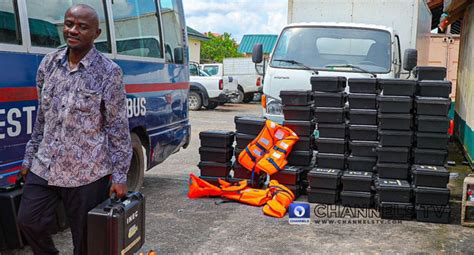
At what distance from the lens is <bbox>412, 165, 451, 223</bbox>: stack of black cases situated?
18.4 feet

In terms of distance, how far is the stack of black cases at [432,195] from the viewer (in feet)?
18.4

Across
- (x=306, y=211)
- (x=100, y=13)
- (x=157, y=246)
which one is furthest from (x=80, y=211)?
(x=306, y=211)

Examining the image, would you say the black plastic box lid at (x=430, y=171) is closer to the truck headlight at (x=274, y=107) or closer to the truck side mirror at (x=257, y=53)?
the truck headlight at (x=274, y=107)

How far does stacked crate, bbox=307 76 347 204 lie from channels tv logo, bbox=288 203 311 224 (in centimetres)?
69

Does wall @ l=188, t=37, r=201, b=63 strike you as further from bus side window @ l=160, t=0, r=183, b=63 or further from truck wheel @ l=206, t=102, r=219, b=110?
bus side window @ l=160, t=0, r=183, b=63

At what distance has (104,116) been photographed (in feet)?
10.3

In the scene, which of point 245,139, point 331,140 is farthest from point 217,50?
point 331,140

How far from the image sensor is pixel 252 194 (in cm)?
621

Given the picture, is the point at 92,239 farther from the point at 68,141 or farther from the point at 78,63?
the point at 78,63

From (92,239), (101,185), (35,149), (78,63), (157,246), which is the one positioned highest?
(78,63)

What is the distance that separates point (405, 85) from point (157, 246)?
11.2ft

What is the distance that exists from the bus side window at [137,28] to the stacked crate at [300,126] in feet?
5.89

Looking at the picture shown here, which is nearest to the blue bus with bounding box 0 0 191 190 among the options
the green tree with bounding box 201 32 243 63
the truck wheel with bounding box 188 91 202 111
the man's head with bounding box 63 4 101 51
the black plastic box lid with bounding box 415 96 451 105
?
the man's head with bounding box 63 4 101 51

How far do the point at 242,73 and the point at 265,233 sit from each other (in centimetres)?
1908
